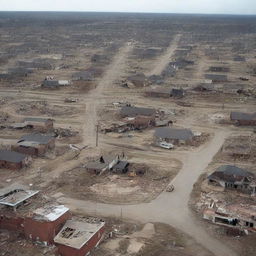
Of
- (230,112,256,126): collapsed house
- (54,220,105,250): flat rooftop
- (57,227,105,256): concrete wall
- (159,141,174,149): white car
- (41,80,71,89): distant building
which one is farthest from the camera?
(41,80,71,89): distant building

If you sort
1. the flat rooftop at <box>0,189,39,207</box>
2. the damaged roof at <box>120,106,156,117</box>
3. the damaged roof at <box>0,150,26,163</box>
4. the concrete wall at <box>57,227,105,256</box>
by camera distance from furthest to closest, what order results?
the damaged roof at <box>120,106,156,117</box> → the damaged roof at <box>0,150,26,163</box> → the flat rooftop at <box>0,189,39,207</box> → the concrete wall at <box>57,227,105,256</box>

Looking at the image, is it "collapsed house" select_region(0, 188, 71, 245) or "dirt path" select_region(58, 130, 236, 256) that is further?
"dirt path" select_region(58, 130, 236, 256)

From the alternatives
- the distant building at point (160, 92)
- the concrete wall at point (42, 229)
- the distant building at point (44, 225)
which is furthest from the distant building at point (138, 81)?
the concrete wall at point (42, 229)

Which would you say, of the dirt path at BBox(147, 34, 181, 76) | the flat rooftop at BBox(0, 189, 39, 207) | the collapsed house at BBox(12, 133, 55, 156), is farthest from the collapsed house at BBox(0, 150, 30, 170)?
the dirt path at BBox(147, 34, 181, 76)

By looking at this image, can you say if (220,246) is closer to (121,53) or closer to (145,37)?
(121,53)

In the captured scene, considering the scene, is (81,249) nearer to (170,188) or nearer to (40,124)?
(170,188)

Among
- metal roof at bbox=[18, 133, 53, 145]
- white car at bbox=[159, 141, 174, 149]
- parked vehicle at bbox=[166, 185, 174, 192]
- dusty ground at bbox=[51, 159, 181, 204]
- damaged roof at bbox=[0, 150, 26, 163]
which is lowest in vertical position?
dusty ground at bbox=[51, 159, 181, 204]

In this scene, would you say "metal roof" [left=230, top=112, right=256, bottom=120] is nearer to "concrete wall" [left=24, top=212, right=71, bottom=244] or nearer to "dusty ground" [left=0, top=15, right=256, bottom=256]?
"dusty ground" [left=0, top=15, right=256, bottom=256]
